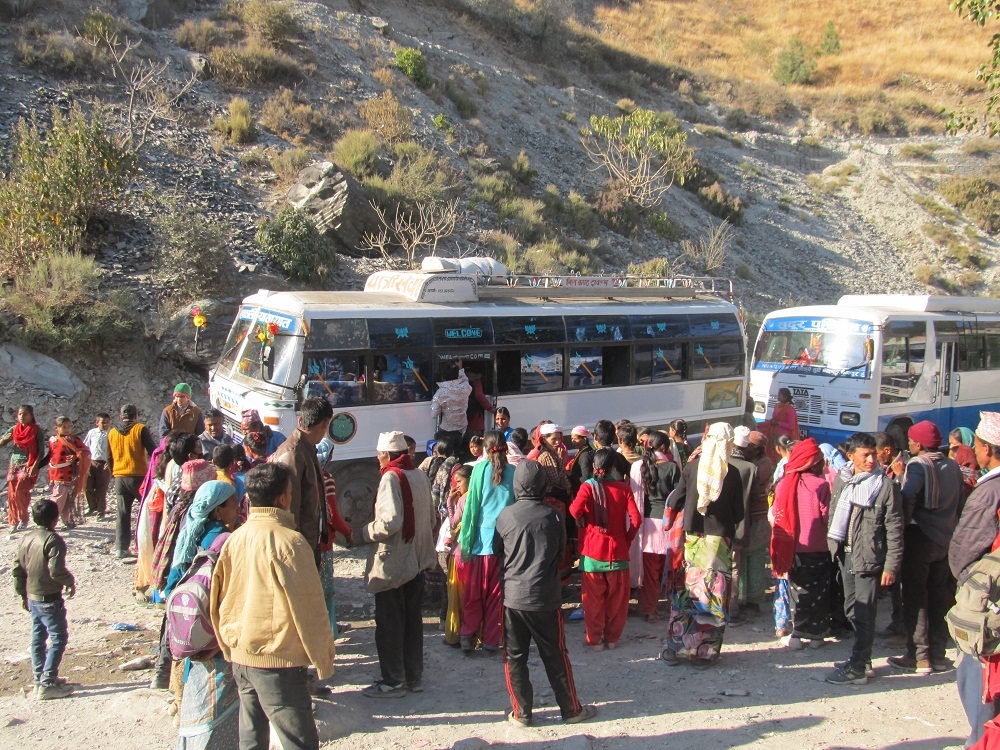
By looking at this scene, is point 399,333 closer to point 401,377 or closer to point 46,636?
point 401,377

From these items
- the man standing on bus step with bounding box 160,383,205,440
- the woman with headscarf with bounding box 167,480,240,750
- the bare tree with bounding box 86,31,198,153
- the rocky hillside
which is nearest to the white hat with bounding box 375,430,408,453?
the woman with headscarf with bounding box 167,480,240,750

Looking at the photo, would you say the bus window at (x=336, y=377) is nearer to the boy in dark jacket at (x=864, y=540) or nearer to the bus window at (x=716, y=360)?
the boy in dark jacket at (x=864, y=540)

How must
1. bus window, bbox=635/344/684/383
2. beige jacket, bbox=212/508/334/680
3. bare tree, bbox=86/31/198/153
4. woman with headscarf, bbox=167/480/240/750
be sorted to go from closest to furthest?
beige jacket, bbox=212/508/334/680
woman with headscarf, bbox=167/480/240/750
bus window, bbox=635/344/684/383
bare tree, bbox=86/31/198/153

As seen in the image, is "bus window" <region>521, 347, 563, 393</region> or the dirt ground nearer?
the dirt ground

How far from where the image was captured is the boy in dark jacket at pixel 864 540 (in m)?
5.43

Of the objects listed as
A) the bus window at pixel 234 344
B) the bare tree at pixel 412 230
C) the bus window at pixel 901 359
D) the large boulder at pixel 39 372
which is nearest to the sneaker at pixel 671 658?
the bus window at pixel 234 344

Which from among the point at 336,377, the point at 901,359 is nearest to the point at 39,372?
the point at 336,377

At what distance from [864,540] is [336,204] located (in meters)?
15.8

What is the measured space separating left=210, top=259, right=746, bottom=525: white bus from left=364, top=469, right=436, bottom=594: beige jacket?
3.29 metres

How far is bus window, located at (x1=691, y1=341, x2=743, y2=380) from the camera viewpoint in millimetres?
12211

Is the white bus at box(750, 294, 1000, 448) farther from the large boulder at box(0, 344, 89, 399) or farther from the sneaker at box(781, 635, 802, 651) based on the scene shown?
the large boulder at box(0, 344, 89, 399)

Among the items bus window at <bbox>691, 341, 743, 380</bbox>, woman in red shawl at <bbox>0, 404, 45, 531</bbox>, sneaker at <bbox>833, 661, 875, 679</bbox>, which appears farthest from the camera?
bus window at <bbox>691, 341, 743, 380</bbox>

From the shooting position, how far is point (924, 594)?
5.82 meters

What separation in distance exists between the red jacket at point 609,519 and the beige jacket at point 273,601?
2.63 metres
